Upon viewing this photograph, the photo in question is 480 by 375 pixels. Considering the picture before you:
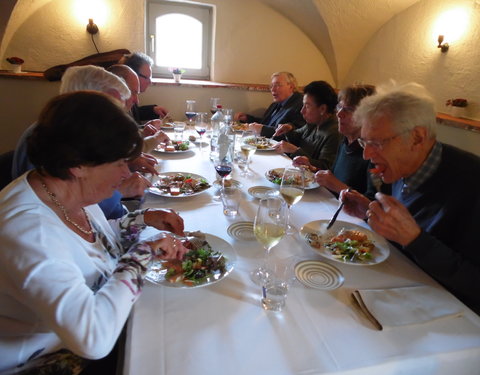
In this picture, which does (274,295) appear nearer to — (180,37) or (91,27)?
(91,27)

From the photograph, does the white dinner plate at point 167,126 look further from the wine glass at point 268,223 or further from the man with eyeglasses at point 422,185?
the wine glass at point 268,223

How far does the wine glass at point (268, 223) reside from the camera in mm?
938

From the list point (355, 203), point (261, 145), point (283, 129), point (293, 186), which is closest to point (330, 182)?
point (355, 203)

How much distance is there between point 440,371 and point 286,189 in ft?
2.49

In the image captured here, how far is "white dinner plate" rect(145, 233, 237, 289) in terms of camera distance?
2.87 ft

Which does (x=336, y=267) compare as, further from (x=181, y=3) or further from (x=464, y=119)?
(x=181, y=3)

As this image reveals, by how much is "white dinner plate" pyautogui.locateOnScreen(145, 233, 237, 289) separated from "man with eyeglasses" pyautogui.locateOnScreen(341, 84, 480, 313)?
464mm

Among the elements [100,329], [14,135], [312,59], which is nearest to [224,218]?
[100,329]

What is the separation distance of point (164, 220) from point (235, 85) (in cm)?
338

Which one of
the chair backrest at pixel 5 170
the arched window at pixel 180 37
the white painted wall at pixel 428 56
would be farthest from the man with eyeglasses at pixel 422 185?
the arched window at pixel 180 37

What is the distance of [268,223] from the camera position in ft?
3.09

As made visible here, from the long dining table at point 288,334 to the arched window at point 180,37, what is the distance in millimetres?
3922

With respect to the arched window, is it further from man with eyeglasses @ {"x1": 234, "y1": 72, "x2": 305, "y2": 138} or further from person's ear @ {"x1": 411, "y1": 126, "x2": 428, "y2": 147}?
person's ear @ {"x1": 411, "y1": 126, "x2": 428, "y2": 147}

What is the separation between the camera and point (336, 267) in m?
1.01
